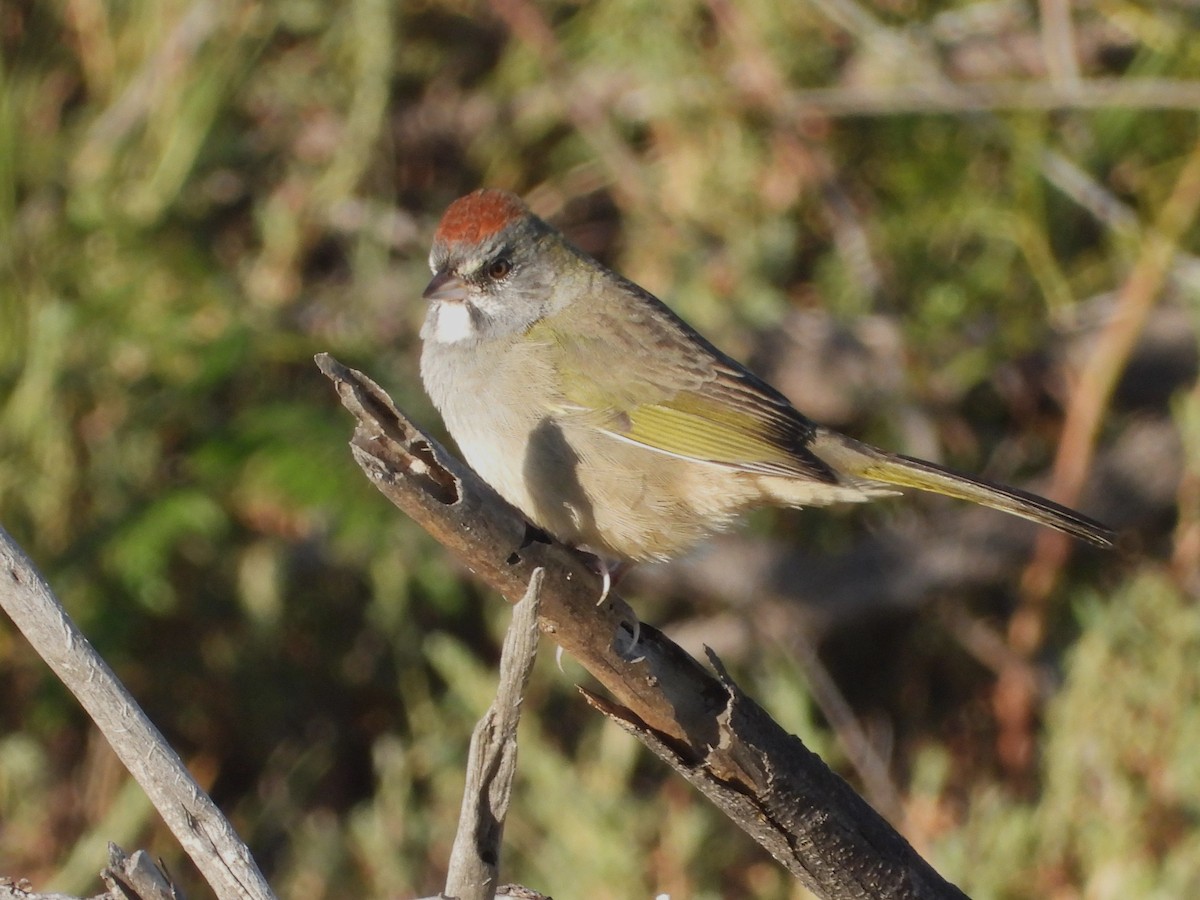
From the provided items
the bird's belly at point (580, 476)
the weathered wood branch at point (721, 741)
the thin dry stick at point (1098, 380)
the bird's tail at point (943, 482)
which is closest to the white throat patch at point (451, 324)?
the bird's belly at point (580, 476)

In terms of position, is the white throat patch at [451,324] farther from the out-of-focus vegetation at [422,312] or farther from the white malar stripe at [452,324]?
the out-of-focus vegetation at [422,312]

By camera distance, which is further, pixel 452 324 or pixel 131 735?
pixel 452 324

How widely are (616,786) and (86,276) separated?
112 inches

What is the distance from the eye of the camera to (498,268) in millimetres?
3895

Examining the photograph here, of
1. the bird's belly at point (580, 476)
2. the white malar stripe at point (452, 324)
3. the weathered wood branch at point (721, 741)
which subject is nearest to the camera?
the weathered wood branch at point (721, 741)

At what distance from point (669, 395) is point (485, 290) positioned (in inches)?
21.6

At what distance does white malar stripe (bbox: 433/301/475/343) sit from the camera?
12.4ft

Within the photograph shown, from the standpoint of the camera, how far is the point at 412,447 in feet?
8.39

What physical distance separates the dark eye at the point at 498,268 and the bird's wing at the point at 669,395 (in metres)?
0.16

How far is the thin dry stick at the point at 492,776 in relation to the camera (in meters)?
2.42

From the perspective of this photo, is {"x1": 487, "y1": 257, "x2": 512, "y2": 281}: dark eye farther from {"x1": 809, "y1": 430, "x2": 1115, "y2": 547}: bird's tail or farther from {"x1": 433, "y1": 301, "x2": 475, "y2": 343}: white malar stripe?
{"x1": 809, "y1": 430, "x2": 1115, "y2": 547}: bird's tail

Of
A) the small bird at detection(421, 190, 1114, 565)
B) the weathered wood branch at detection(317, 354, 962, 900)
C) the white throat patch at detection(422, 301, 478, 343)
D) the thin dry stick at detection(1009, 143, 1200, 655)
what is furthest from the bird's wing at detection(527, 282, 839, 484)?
the thin dry stick at detection(1009, 143, 1200, 655)

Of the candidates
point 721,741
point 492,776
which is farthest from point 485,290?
point 492,776

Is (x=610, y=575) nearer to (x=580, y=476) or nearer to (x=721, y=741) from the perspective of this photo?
(x=580, y=476)
